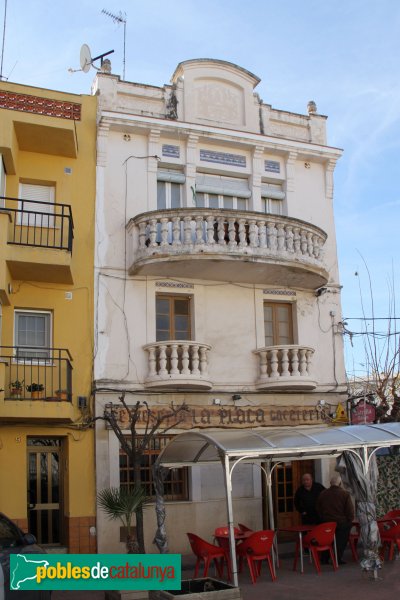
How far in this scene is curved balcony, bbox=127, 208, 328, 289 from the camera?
650 inches

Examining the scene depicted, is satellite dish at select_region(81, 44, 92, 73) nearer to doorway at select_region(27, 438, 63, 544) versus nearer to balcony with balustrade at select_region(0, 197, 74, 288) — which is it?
balcony with balustrade at select_region(0, 197, 74, 288)

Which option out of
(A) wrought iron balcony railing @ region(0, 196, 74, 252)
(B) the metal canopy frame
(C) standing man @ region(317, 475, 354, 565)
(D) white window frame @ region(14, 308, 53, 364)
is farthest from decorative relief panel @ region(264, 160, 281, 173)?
(C) standing man @ region(317, 475, 354, 565)

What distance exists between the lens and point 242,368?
57.6ft

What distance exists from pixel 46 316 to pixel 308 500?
277 inches

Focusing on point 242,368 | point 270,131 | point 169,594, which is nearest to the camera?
point 169,594

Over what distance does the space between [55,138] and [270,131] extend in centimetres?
608

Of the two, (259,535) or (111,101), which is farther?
(111,101)

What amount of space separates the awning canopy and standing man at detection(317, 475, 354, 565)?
82cm

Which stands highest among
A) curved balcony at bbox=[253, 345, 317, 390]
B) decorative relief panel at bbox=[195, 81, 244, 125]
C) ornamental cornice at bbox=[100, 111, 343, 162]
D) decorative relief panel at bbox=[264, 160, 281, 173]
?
decorative relief panel at bbox=[195, 81, 244, 125]

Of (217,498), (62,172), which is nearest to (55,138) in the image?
(62,172)

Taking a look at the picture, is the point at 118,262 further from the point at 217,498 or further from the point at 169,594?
the point at 169,594

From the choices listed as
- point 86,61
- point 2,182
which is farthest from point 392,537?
point 86,61
